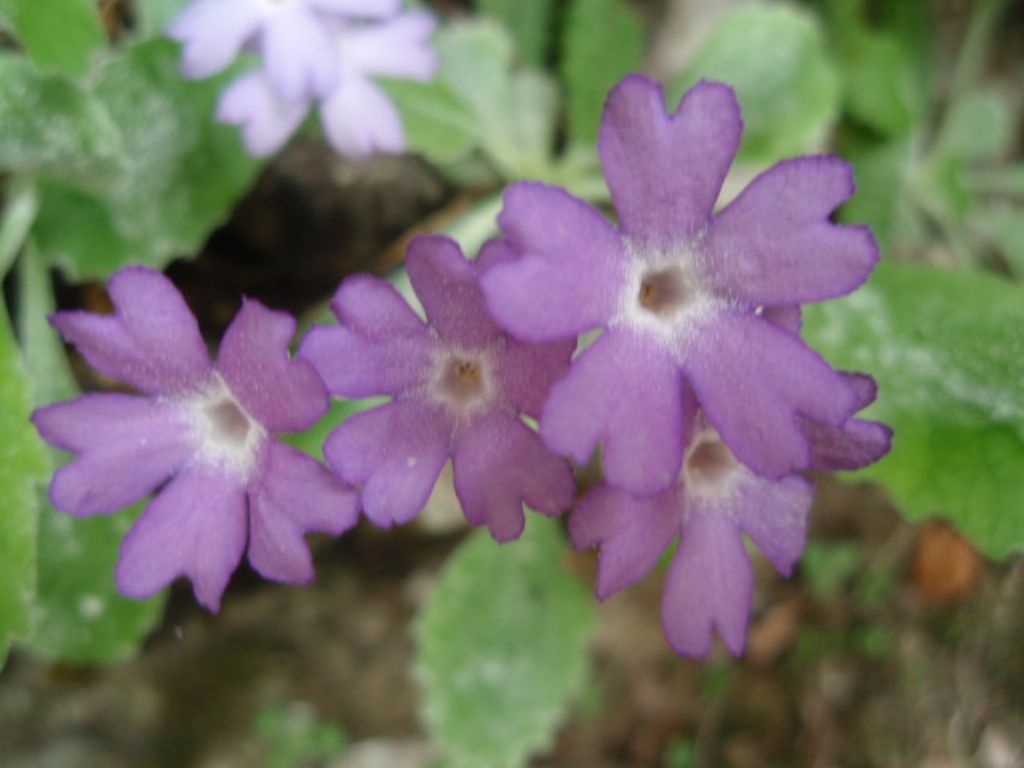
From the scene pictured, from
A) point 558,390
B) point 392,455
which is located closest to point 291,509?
point 392,455

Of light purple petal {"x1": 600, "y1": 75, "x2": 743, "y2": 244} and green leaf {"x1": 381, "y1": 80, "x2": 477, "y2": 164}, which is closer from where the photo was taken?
light purple petal {"x1": 600, "y1": 75, "x2": 743, "y2": 244}

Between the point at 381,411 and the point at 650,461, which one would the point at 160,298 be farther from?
the point at 650,461

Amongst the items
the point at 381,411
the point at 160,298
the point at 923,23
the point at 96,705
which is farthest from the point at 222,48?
the point at 923,23

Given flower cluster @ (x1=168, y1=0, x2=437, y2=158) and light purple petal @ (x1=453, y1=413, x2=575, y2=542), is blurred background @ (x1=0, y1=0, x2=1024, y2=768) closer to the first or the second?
flower cluster @ (x1=168, y1=0, x2=437, y2=158)

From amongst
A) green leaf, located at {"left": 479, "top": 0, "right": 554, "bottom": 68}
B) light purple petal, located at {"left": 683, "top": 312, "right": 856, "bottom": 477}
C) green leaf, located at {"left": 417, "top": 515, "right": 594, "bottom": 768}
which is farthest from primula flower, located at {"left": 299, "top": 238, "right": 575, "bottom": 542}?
green leaf, located at {"left": 479, "top": 0, "right": 554, "bottom": 68}

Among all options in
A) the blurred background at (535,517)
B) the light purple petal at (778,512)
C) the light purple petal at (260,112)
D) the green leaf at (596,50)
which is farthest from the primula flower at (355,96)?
the light purple petal at (778,512)
